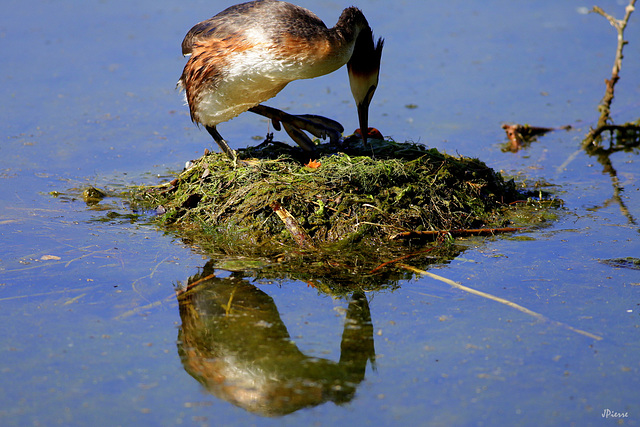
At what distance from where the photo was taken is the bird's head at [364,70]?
7.09 m

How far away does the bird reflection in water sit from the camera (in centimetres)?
437

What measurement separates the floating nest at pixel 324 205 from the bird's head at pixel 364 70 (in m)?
0.45

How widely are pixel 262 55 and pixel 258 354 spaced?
268cm

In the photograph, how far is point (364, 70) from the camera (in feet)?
23.6

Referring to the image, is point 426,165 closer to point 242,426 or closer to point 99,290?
point 99,290

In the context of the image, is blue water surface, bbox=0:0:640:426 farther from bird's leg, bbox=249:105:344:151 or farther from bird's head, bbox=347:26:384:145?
bird's head, bbox=347:26:384:145

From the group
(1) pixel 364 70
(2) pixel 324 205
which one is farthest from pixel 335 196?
(1) pixel 364 70

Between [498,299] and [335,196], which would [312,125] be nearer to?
[335,196]

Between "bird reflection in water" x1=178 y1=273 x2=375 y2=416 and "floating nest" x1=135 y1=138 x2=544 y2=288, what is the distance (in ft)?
1.94

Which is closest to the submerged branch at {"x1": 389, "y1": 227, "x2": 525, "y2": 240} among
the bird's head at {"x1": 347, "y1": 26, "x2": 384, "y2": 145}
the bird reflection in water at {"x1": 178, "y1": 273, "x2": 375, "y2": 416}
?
the bird reflection in water at {"x1": 178, "y1": 273, "x2": 375, "y2": 416}

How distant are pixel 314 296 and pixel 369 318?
1.59 ft

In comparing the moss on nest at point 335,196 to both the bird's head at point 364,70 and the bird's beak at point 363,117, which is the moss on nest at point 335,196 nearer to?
the bird's beak at point 363,117

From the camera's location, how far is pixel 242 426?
4105mm

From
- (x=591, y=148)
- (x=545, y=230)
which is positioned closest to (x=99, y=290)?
(x=545, y=230)
